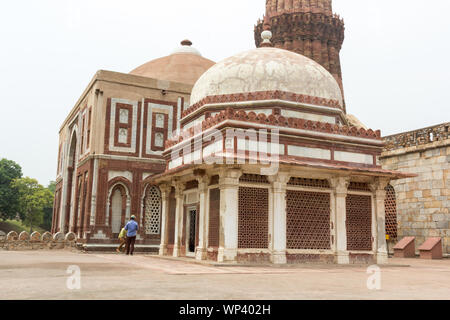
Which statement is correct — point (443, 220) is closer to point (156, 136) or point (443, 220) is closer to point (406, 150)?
point (406, 150)

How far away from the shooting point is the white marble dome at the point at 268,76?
1327cm

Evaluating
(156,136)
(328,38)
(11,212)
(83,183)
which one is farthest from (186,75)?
(11,212)

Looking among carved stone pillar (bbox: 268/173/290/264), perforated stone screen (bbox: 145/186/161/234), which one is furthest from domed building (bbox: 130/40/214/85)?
carved stone pillar (bbox: 268/173/290/264)

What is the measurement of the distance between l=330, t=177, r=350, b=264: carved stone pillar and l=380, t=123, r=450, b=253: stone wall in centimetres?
636

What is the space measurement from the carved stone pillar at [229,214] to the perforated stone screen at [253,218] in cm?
28

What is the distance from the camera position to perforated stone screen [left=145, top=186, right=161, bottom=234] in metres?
20.2

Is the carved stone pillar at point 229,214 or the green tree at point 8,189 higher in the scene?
the green tree at point 8,189

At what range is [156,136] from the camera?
69.3ft

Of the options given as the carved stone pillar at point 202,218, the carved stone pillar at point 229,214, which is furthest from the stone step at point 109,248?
the carved stone pillar at point 229,214

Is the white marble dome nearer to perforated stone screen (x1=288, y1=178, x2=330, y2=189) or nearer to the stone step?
perforated stone screen (x1=288, y1=178, x2=330, y2=189)

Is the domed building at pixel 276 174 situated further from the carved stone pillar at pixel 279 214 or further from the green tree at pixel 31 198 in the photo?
the green tree at pixel 31 198

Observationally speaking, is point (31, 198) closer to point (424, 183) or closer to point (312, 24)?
point (312, 24)

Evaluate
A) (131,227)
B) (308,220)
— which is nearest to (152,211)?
(131,227)

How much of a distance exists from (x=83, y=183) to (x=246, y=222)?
39.9 ft
